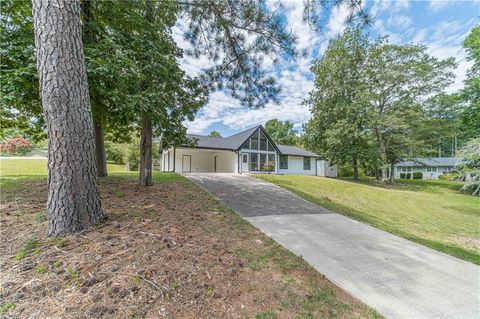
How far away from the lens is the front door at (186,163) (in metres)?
20.7

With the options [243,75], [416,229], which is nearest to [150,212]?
[243,75]

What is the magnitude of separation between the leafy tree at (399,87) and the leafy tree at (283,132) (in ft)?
74.0

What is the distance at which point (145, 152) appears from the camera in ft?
26.7

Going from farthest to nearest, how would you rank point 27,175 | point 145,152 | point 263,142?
point 263,142, point 27,175, point 145,152

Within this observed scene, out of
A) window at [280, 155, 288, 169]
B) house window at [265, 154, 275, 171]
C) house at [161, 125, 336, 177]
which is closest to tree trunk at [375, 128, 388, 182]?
house at [161, 125, 336, 177]

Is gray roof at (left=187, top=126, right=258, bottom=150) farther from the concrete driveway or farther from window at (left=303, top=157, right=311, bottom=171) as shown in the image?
the concrete driveway

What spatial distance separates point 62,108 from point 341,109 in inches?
919

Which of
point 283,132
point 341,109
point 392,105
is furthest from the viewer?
point 283,132

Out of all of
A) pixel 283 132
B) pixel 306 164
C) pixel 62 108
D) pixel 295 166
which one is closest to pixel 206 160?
pixel 295 166

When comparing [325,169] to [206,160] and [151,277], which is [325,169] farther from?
[151,277]

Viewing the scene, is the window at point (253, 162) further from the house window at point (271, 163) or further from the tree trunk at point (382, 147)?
the tree trunk at point (382, 147)

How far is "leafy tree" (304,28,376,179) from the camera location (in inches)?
825

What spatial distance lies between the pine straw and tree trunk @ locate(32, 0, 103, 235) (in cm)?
38

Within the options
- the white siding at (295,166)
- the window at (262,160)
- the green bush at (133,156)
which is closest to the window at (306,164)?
the white siding at (295,166)
